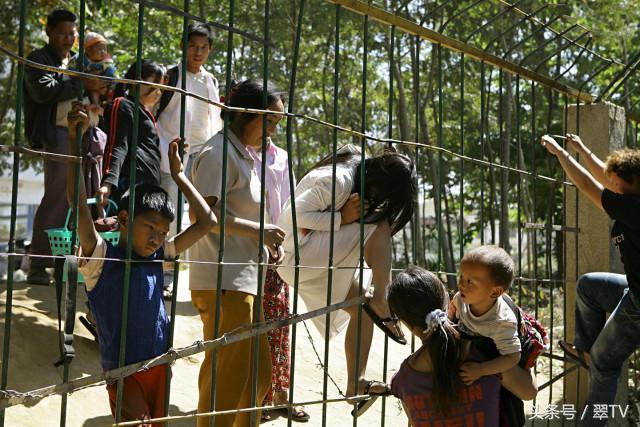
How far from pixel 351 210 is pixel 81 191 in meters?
1.39

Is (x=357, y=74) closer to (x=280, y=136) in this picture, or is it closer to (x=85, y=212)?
(x=280, y=136)

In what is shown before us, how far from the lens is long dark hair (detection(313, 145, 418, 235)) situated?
3775 mm

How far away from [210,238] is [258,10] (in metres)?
7.62

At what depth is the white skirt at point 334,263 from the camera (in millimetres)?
3773

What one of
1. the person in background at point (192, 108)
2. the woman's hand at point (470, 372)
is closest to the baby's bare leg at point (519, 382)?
the woman's hand at point (470, 372)

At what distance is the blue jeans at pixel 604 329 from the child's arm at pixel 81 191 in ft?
8.83

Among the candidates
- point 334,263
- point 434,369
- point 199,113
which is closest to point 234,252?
point 334,263

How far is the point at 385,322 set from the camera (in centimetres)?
365

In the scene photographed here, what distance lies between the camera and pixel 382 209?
3.81 m

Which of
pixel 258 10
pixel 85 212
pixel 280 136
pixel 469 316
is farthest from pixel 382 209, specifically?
pixel 280 136

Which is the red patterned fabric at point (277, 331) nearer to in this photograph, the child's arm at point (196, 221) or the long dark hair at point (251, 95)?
the long dark hair at point (251, 95)

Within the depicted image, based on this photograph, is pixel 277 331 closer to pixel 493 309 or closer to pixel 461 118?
pixel 461 118

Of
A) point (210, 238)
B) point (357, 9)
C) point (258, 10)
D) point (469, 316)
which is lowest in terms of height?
point (469, 316)

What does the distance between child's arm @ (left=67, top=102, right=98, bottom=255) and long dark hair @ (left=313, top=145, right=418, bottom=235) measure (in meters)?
1.37
